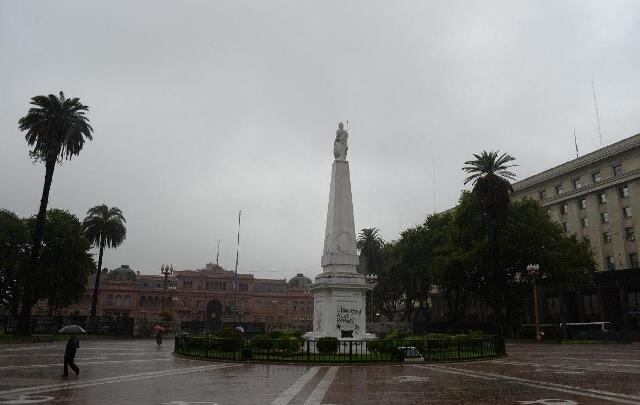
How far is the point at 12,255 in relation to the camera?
1740 inches

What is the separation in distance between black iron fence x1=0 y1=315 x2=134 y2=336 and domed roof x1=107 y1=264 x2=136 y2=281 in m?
55.2

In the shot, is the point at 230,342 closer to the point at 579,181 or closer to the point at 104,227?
the point at 104,227

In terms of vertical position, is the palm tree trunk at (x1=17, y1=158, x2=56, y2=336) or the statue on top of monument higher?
the statue on top of monument

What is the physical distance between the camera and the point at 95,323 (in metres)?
48.9

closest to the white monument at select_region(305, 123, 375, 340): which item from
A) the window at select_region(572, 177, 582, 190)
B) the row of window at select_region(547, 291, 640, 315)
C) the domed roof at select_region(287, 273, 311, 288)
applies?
the row of window at select_region(547, 291, 640, 315)

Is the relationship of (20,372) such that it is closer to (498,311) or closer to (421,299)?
(498,311)

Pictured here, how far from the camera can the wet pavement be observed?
10359mm

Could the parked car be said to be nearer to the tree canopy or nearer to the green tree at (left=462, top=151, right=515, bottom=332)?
the green tree at (left=462, top=151, right=515, bottom=332)

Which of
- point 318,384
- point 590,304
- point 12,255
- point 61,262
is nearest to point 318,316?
point 318,384

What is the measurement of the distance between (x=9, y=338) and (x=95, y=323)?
18079 mm

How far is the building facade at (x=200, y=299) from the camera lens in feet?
321

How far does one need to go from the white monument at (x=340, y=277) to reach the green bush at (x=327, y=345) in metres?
4.13

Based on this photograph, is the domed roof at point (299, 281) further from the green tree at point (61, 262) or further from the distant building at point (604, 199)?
the green tree at point (61, 262)

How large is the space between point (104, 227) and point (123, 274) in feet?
178
